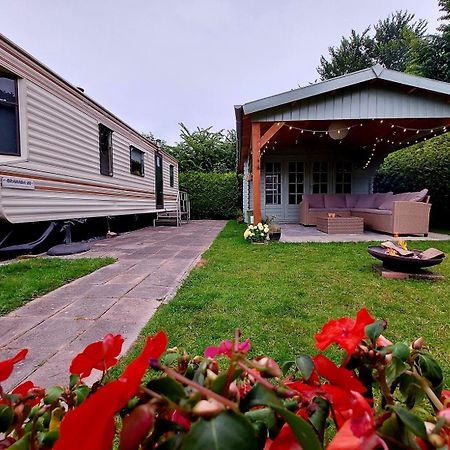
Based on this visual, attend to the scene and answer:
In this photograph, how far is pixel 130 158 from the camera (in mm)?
9844

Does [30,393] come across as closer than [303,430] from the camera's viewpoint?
No

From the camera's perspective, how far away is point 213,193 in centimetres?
1628

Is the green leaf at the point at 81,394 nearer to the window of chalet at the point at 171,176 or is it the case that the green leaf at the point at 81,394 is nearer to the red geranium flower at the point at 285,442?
the red geranium flower at the point at 285,442

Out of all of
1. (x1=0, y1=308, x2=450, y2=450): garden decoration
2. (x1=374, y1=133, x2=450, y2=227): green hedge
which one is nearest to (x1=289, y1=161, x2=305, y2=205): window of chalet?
(x1=374, y1=133, x2=450, y2=227): green hedge

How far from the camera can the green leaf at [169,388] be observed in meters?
0.32

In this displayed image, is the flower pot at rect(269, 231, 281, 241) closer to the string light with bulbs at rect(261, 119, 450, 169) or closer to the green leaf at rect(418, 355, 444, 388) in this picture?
the string light with bulbs at rect(261, 119, 450, 169)

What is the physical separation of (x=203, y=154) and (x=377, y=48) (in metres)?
15.7

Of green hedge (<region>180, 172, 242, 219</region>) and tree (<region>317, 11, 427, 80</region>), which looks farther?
tree (<region>317, 11, 427, 80</region>)

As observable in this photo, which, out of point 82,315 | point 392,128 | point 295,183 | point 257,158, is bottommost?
point 82,315

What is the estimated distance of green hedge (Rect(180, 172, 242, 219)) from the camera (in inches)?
635

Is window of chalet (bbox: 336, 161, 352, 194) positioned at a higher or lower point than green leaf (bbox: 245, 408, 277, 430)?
higher

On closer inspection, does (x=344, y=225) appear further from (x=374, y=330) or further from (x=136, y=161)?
(x=374, y=330)

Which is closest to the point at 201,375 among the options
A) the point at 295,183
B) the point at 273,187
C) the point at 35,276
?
the point at 35,276

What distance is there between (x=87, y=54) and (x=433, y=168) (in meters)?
13.0
